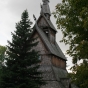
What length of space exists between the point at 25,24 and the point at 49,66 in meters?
12.6

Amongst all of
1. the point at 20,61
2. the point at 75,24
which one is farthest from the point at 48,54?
the point at 75,24

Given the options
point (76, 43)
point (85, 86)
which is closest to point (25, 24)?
point (76, 43)

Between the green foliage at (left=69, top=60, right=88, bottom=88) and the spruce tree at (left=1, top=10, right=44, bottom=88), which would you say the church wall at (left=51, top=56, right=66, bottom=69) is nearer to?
the spruce tree at (left=1, top=10, right=44, bottom=88)

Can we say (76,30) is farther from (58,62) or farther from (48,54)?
(58,62)

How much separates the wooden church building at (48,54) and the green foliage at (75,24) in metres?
12.4

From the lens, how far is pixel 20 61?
63.1ft

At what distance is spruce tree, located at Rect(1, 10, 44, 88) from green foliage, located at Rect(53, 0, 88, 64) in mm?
5061

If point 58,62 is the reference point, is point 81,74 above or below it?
below

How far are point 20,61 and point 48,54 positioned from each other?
519 inches

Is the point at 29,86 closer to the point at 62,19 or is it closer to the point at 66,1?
the point at 62,19

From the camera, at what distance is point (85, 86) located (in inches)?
550

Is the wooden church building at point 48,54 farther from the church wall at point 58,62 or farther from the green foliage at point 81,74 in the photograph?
the green foliage at point 81,74

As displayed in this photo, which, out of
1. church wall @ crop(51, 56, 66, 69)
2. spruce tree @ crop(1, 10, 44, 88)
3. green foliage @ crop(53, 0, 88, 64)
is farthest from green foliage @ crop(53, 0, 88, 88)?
church wall @ crop(51, 56, 66, 69)

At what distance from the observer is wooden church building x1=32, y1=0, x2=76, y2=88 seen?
97.7 feet
